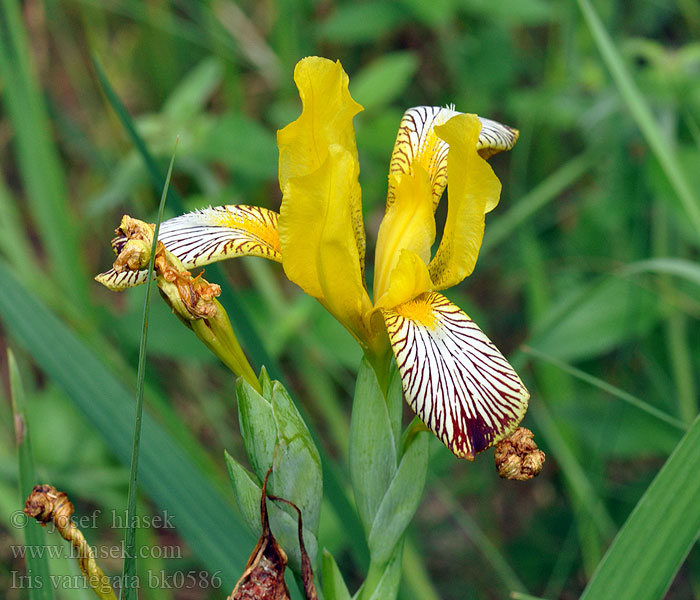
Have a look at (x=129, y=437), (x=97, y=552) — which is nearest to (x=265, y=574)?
(x=129, y=437)

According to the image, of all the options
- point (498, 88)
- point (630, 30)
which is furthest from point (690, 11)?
point (498, 88)

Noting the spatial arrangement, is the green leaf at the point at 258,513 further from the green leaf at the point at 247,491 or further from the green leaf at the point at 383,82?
the green leaf at the point at 383,82

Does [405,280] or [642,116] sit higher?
[642,116]

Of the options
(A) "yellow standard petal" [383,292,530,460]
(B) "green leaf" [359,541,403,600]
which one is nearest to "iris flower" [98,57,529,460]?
(A) "yellow standard petal" [383,292,530,460]

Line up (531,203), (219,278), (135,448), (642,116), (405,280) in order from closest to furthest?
(135,448)
(405,280)
(219,278)
(642,116)
(531,203)

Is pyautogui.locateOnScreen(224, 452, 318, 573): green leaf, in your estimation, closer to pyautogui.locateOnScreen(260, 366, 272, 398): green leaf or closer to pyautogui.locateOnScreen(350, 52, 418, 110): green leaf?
pyautogui.locateOnScreen(260, 366, 272, 398): green leaf

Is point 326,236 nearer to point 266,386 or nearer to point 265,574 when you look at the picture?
point 266,386

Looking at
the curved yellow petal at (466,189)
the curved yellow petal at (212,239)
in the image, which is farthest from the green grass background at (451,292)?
the curved yellow petal at (466,189)
